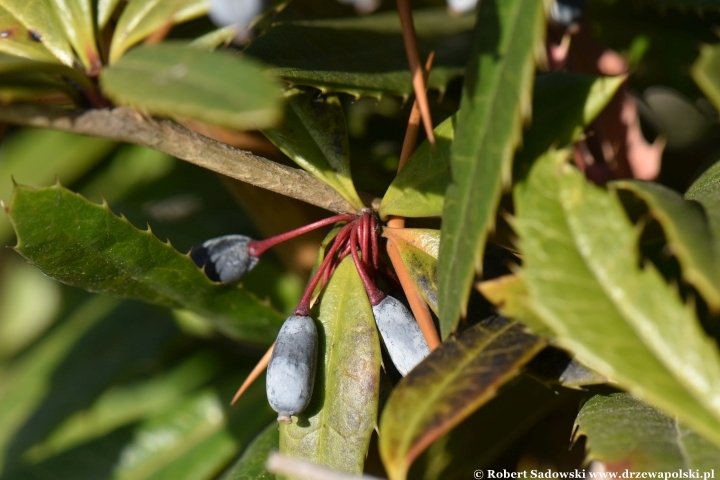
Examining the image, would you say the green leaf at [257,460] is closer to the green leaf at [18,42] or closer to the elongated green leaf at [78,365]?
the green leaf at [18,42]

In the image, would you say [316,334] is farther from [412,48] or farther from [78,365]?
[78,365]

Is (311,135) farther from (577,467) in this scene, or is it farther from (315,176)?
(577,467)

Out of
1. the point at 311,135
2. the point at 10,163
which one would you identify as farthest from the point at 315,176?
the point at 10,163

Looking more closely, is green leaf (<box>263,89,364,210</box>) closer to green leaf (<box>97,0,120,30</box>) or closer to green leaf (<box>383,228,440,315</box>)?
green leaf (<box>383,228,440,315</box>)

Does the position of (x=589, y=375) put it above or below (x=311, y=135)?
below

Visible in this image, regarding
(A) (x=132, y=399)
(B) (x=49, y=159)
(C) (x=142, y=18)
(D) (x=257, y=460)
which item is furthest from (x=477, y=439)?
(B) (x=49, y=159)

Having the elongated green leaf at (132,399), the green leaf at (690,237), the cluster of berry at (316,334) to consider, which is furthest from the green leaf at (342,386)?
the elongated green leaf at (132,399)

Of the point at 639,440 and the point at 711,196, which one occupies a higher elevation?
the point at 711,196
